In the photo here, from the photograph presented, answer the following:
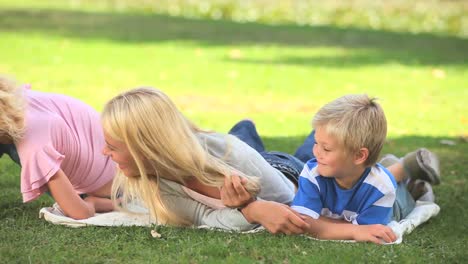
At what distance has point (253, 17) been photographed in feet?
55.0

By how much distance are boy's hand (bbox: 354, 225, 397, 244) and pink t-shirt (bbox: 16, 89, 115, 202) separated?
5.16 feet

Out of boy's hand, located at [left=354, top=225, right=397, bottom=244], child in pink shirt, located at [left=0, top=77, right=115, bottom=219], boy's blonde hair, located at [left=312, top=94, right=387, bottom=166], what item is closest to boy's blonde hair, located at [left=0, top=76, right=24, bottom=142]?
child in pink shirt, located at [left=0, top=77, right=115, bottom=219]

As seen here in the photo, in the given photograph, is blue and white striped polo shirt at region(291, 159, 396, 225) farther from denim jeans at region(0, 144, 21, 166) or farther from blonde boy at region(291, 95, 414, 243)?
denim jeans at region(0, 144, 21, 166)

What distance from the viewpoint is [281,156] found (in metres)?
4.95

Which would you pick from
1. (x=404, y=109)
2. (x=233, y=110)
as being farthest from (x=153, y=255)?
(x=404, y=109)

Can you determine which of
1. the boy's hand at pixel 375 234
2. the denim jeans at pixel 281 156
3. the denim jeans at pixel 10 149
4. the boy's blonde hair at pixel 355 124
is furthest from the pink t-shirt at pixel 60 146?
the boy's hand at pixel 375 234

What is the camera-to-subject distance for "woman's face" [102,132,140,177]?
4.07 m

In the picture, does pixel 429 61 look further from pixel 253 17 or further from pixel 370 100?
pixel 370 100

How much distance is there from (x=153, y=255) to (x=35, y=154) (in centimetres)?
95

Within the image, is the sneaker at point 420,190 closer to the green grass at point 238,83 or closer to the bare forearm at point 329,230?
the green grass at point 238,83

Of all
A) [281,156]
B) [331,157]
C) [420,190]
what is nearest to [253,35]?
[420,190]

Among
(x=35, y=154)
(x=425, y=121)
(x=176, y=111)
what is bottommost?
(x=425, y=121)

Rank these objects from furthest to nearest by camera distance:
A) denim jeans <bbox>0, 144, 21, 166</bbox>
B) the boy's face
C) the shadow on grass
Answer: the shadow on grass, denim jeans <bbox>0, 144, 21, 166</bbox>, the boy's face

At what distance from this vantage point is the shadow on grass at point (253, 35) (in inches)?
459
